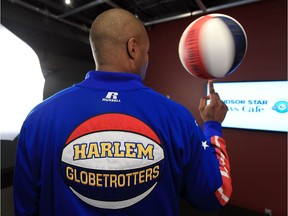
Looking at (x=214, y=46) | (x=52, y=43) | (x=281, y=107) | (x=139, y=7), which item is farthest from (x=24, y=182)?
(x=52, y=43)

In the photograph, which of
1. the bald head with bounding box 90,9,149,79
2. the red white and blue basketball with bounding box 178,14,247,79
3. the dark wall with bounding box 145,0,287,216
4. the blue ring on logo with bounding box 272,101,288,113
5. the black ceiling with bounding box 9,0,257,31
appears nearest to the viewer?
the bald head with bounding box 90,9,149,79

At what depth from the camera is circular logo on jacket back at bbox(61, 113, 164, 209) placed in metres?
0.59

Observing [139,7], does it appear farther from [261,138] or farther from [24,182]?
[24,182]

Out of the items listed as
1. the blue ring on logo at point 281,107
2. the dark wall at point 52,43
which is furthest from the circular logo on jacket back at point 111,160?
the dark wall at point 52,43

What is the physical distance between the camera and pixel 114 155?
594 mm

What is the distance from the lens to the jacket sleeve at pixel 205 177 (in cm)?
66

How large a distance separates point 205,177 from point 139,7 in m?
3.01

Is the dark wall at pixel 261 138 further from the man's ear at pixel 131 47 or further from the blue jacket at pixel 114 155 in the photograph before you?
the man's ear at pixel 131 47

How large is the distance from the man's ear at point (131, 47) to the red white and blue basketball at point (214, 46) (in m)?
0.44

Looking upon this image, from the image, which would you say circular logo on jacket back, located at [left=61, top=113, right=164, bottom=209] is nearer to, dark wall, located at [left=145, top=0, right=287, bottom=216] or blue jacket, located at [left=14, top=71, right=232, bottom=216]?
blue jacket, located at [left=14, top=71, right=232, bottom=216]

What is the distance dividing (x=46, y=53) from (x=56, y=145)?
4450 mm

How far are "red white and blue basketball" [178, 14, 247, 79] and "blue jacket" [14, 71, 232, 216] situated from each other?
19.0 inches

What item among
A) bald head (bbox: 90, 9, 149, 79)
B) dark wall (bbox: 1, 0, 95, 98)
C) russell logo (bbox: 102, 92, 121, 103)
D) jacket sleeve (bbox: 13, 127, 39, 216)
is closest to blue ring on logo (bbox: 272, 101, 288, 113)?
bald head (bbox: 90, 9, 149, 79)

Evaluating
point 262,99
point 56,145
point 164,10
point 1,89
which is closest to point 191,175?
point 56,145
